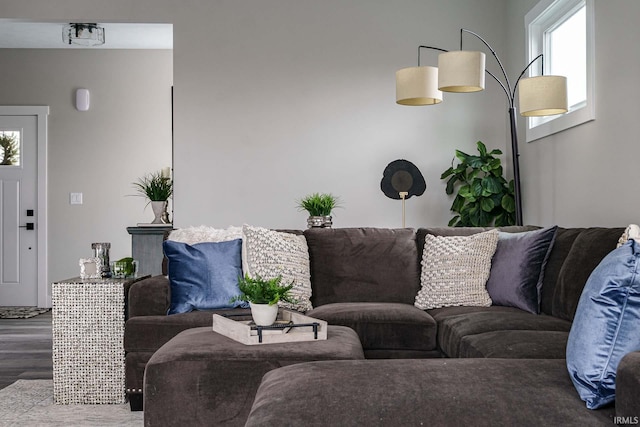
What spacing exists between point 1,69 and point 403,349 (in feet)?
19.9

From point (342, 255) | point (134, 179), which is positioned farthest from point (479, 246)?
point (134, 179)

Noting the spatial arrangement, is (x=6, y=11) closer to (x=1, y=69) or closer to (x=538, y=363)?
(x=1, y=69)

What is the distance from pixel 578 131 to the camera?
4.22m

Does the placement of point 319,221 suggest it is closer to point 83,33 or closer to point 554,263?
point 554,263

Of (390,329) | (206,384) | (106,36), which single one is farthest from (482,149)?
(106,36)

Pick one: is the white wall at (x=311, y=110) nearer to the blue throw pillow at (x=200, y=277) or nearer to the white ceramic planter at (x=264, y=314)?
the blue throw pillow at (x=200, y=277)

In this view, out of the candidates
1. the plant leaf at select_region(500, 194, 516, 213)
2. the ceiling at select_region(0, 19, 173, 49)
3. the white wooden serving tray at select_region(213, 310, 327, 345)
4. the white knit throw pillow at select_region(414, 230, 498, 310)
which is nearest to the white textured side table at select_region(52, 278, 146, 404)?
the white wooden serving tray at select_region(213, 310, 327, 345)

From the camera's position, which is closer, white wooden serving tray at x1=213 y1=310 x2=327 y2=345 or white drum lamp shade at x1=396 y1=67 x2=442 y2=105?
white wooden serving tray at x1=213 y1=310 x2=327 y2=345

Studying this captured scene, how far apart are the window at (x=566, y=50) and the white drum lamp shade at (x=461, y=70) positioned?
24.5 inches

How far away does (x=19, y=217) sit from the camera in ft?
25.4

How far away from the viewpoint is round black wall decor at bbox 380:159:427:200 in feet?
18.5

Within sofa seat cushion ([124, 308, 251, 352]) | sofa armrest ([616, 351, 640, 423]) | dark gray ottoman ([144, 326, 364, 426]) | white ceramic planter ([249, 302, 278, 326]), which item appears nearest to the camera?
sofa armrest ([616, 351, 640, 423])

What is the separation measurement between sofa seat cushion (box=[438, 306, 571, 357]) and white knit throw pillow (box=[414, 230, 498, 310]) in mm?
344

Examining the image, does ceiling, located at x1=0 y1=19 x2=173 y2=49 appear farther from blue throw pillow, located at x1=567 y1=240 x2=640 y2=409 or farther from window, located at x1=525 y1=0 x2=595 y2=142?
blue throw pillow, located at x1=567 y1=240 x2=640 y2=409
